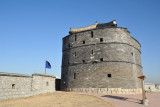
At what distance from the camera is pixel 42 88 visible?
17.2 m

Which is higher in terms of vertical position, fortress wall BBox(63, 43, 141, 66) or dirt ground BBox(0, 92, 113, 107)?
fortress wall BBox(63, 43, 141, 66)

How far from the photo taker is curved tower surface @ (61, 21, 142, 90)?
18.9 meters

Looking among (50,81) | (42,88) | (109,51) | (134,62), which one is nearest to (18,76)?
(42,88)

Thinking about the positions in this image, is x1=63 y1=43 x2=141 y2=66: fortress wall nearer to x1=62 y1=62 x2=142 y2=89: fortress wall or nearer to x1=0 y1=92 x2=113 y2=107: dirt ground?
x1=62 y1=62 x2=142 y2=89: fortress wall

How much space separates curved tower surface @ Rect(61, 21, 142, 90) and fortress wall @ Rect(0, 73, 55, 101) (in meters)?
5.35

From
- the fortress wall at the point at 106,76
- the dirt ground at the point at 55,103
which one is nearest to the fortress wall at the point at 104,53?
the fortress wall at the point at 106,76

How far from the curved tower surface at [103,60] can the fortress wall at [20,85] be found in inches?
210

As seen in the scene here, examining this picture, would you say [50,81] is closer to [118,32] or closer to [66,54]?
[66,54]

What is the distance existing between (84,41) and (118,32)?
543cm

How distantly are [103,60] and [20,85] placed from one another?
11.3 m

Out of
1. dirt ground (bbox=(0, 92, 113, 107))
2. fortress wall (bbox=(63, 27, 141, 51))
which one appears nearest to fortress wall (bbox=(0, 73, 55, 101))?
dirt ground (bbox=(0, 92, 113, 107))

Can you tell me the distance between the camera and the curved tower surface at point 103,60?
18.9m

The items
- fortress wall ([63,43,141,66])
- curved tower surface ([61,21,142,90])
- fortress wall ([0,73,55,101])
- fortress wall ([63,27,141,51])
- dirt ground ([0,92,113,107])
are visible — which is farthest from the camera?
fortress wall ([63,27,141,51])

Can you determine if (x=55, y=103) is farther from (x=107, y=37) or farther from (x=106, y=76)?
(x=107, y=37)
